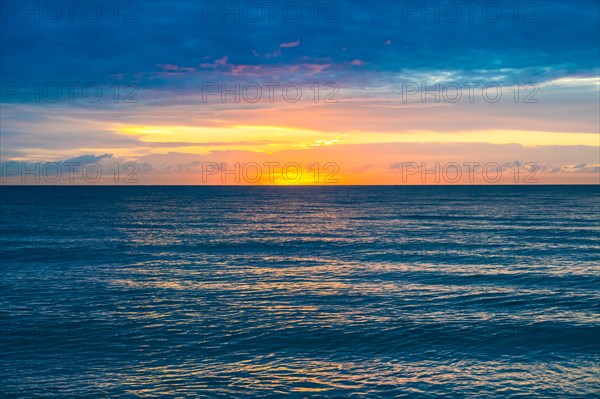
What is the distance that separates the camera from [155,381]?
Result: 21.2m

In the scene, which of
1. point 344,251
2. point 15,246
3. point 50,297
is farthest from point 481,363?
point 15,246

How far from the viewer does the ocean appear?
21.2 m

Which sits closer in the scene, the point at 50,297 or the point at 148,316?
the point at 148,316

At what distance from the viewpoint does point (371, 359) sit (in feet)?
78.4

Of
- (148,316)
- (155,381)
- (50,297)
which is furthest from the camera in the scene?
(50,297)

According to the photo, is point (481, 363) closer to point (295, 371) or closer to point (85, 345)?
point (295, 371)

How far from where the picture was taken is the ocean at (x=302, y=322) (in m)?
21.2

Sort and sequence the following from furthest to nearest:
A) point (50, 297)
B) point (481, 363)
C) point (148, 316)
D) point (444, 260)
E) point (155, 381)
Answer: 1. point (444, 260)
2. point (50, 297)
3. point (148, 316)
4. point (481, 363)
5. point (155, 381)

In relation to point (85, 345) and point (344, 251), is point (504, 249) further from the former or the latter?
→ point (85, 345)

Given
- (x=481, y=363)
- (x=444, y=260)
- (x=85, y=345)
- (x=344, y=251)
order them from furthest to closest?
(x=344, y=251) < (x=444, y=260) < (x=85, y=345) < (x=481, y=363)

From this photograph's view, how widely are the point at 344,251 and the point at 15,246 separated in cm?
3905

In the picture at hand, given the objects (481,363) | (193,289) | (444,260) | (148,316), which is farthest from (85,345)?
(444,260)

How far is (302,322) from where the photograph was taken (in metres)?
29.5

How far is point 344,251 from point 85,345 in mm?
37744
